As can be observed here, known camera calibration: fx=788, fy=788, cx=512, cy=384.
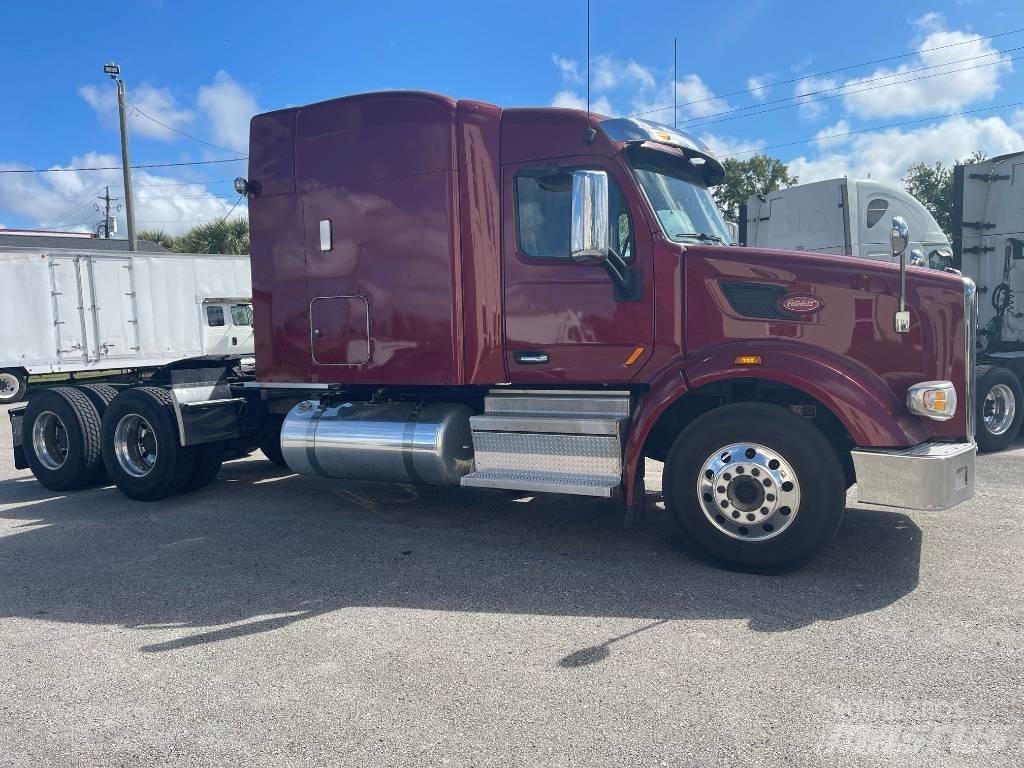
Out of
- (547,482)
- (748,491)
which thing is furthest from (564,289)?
(748,491)

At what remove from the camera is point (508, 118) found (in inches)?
223

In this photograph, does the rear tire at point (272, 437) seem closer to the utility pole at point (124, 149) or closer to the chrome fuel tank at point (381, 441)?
the chrome fuel tank at point (381, 441)

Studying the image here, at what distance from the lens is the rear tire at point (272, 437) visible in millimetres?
7609

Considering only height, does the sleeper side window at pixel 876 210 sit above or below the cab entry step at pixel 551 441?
above

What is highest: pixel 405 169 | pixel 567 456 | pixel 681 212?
Result: pixel 405 169

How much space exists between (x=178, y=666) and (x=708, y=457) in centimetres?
312

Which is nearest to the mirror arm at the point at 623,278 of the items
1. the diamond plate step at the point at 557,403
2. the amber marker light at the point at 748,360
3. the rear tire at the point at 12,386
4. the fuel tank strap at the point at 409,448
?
the diamond plate step at the point at 557,403

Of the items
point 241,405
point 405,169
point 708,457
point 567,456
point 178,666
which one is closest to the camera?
point 178,666

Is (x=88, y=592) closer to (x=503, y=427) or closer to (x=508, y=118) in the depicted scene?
(x=503, y=427)

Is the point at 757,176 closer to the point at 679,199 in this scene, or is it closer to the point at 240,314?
the point at 240,314

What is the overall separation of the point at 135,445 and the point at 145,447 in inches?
3.6

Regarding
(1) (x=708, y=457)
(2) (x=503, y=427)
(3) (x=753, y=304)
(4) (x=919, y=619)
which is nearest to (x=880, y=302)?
(3) (x=753, y=304)

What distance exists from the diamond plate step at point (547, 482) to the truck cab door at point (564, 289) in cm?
69

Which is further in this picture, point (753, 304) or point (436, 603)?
point (753, 304)
